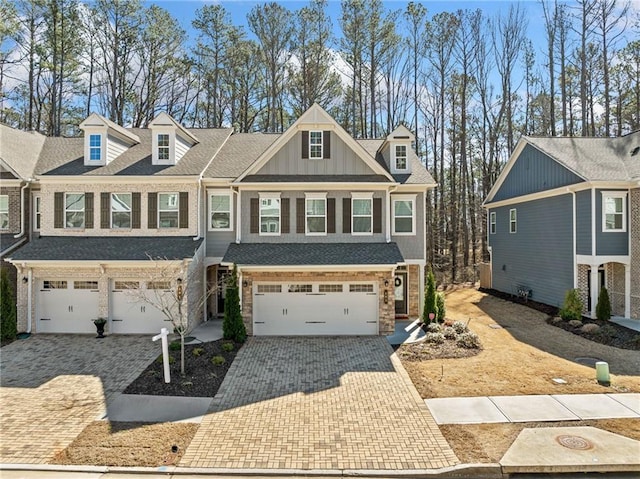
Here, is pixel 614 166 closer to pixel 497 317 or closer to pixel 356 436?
pixel 497 317

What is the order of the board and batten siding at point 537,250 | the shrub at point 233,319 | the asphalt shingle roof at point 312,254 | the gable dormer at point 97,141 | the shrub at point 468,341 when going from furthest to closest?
1. the board and batten siding at point 537,250
2. the gable dormer at point 97,141
3. the asphalt shingle roof at point 312,254
4. the shrub at point 233,319
5. the shrub at point 468,341

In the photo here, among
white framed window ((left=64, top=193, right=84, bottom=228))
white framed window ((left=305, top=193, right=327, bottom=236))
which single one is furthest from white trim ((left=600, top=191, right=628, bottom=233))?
white framed window ((left=64, top=193, right=84, bottom=228))

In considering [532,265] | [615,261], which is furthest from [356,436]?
[532,265]

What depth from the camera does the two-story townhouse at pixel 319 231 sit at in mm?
13938

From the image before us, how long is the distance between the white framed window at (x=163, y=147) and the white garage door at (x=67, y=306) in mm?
5841

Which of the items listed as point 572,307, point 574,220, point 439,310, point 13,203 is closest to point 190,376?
point 439,310

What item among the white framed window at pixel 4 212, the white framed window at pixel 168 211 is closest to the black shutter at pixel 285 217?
the white framed window at pixel 168 211

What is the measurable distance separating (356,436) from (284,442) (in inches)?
54.7

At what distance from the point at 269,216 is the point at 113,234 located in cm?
653

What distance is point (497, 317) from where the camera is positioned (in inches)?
664

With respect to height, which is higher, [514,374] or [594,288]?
[594,288]

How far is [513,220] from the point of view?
21.8 meters

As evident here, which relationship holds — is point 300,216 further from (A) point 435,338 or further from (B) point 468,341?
(B) point 468,341

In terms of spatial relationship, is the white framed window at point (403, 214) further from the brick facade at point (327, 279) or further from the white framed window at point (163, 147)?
the white framed window at point (163, 147)
